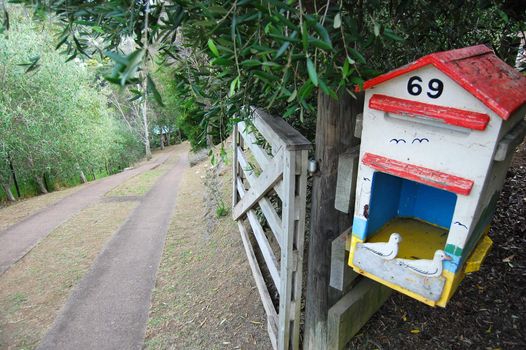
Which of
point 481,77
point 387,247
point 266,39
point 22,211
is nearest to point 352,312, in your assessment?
point 387,247

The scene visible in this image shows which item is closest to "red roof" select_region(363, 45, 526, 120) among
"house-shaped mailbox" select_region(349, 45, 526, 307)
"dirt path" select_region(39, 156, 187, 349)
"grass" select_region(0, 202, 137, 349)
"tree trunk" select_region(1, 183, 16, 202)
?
"house-shaped mailbox" select_region(349, 45, 526, 307)

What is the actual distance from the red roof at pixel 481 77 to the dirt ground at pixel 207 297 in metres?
2.73

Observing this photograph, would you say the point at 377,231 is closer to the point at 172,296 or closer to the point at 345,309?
the point at 345,309

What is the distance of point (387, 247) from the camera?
1597 millimetres

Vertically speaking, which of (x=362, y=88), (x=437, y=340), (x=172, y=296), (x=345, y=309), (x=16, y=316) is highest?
(x=362, y=88)

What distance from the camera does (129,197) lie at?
1082 cm

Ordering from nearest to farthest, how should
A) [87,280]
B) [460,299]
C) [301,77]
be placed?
[301,77] < [460,299] < [87,280]

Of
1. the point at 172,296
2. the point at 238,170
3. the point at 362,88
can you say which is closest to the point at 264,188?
the point at 362,88

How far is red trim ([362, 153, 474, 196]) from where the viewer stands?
1.29m

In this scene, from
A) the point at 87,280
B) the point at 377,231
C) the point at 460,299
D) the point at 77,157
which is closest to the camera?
the point at 377,231

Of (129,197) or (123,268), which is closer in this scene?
(123,268)

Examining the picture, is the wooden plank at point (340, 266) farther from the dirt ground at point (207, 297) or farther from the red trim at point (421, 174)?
the dirt ground at point (207, 297)

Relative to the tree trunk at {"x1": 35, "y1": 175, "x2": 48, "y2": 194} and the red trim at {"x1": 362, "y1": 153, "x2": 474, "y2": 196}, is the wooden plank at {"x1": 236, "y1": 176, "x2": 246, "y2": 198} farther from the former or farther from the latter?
the tree trunk at {"x1": 35, "y1": 175, "x2": 48, "y2": 194}

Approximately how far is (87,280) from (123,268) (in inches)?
22.2
